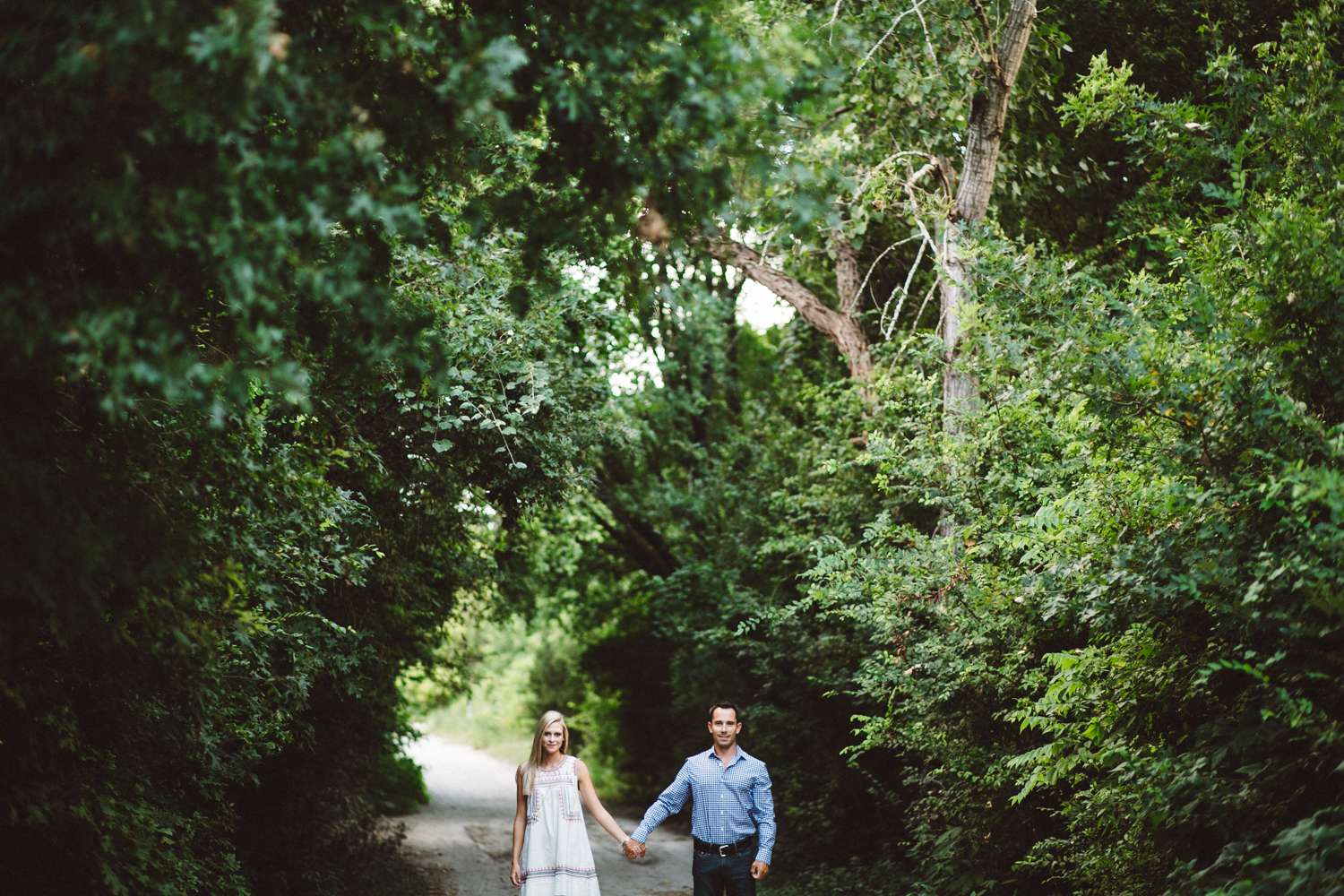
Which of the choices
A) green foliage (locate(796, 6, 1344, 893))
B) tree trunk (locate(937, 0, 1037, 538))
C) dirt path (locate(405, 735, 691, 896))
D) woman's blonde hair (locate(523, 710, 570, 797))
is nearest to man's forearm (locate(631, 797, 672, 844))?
woman's blonde hair (locate(523, 710, 570, 797))

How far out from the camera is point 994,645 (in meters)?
7.23

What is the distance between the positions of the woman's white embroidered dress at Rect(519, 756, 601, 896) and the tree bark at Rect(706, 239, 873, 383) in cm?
723

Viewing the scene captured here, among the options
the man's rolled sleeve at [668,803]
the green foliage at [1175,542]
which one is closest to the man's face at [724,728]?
the man's rolled sleeve at [668,803]

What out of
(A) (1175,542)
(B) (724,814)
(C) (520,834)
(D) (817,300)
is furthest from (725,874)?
(D) (817,300)

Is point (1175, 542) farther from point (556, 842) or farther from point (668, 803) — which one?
point (556, 842)

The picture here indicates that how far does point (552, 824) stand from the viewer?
17.6 ft

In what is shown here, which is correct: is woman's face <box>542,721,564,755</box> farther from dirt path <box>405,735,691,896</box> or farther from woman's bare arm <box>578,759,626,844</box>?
dirt path <box>405,735,691,896</box>

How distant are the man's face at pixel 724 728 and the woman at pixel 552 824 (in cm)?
82

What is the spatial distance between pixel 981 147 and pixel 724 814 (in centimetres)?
694

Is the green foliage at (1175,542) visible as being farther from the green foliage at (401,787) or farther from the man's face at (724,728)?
the green foliage at (401,787)

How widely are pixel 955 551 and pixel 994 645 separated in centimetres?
78

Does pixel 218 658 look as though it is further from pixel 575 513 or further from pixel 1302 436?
pixel 575 513

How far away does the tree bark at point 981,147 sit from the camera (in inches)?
354

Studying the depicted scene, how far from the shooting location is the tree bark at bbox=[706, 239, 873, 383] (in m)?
11.7
